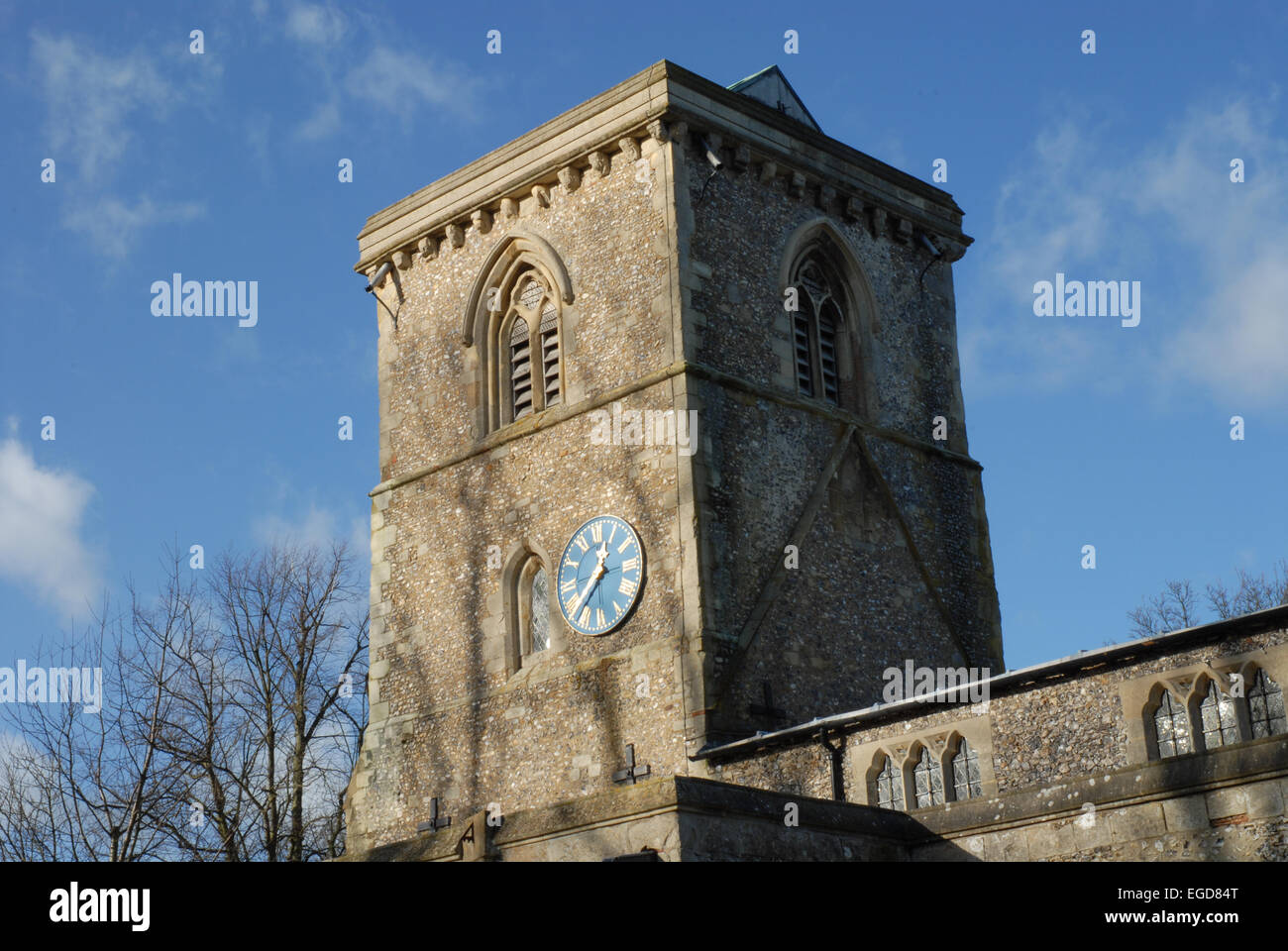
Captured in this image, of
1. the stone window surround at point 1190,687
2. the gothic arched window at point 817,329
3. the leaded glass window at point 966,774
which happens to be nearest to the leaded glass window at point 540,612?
the gothic arched window at point 817,329

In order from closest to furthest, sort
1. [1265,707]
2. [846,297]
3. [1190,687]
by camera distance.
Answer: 1. [1265,707]
2. [1190,687]
3. [846,297]

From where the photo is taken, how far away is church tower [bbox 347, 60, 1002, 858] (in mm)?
20016

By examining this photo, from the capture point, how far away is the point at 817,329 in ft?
74.6

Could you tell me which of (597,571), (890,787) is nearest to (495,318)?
(597,571)

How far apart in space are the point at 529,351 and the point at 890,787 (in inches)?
321

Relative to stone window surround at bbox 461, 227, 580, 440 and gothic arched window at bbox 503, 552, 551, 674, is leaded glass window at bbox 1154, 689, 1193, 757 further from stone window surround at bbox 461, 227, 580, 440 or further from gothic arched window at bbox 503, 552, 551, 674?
stone window surround at bbox 461, 227, 580, 440

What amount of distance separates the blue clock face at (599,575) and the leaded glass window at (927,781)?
14.5 feet

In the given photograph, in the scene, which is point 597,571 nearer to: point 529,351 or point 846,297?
point 529,351

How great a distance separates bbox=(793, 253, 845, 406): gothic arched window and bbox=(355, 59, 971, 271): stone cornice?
3.14ft

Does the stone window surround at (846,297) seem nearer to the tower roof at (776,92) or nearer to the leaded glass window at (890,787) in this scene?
the tower roof at (776,92)
